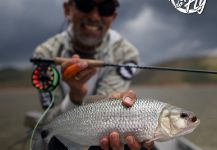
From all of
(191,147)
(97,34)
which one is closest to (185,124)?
(191,147)

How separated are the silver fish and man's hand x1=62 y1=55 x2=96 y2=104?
483 mm

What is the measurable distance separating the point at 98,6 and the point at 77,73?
0.93 meters

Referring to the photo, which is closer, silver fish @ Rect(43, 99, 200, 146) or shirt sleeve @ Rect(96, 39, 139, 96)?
silver fish @ Rect(43, 99, 200, 146)

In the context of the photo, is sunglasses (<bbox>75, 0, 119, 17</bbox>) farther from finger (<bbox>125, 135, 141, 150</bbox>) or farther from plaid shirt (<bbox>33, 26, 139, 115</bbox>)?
finger (<bbox>125, 135, 141, 150</bbox>)

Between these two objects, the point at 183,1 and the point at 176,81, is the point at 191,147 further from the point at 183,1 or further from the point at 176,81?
the point at 176,81

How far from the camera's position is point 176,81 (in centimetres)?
4284

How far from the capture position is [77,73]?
2844 millimetres

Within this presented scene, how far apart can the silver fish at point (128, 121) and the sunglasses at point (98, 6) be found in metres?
1.42

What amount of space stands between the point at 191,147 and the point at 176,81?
39.8 metres

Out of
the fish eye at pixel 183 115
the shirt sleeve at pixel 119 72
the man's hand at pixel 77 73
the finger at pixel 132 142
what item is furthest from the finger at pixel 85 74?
the fish eye at pixel 183 115

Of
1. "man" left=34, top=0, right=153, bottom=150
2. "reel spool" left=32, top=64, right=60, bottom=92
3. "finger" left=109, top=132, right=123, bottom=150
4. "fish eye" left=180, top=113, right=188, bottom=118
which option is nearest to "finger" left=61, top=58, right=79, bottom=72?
"reel spool" left=32, top=64, right=60, bottom=92

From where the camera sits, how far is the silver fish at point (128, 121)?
2104mm

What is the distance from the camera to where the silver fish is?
210cm

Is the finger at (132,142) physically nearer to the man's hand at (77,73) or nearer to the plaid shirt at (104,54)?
the man's hand at (77,73)
